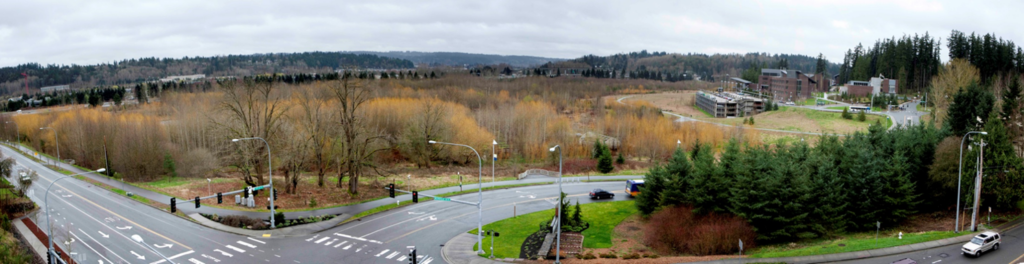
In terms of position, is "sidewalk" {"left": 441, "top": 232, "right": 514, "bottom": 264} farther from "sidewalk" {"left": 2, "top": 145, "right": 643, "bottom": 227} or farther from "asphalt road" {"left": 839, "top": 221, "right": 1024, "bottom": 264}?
"asphalt road" {"left": 839, "top": 221, "right": 1024, "bottom": 264}

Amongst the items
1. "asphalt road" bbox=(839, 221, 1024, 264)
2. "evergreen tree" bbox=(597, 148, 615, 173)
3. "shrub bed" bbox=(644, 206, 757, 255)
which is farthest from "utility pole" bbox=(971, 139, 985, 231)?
"evergreen tree" bbox=(597, 148, 615, 173)

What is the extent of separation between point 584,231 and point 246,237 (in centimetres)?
2172

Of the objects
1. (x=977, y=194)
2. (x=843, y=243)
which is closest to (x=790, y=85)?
(x=977, y=194)

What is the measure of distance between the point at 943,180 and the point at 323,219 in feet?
142

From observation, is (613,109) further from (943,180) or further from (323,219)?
(323,219)

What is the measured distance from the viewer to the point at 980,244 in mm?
28141

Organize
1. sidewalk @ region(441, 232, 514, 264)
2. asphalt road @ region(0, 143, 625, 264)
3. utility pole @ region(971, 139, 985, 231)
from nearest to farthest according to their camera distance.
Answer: sidewalk @ region(441, 232, 514, 264) → asphalt road @ region(0, 143, 625, 264) → utility pole @ region(971, 139, 985, 231)

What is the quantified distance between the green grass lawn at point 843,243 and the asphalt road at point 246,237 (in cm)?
1726

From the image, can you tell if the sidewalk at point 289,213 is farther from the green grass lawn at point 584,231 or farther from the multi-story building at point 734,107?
the multi-story building at point 734,107

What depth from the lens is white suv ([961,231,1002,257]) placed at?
27953 mm

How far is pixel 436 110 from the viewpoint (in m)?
69.5

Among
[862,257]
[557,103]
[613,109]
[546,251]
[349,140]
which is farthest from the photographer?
[557,103]

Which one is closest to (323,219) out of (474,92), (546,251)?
(546,251)

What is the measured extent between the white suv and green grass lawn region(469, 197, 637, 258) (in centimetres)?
1818
